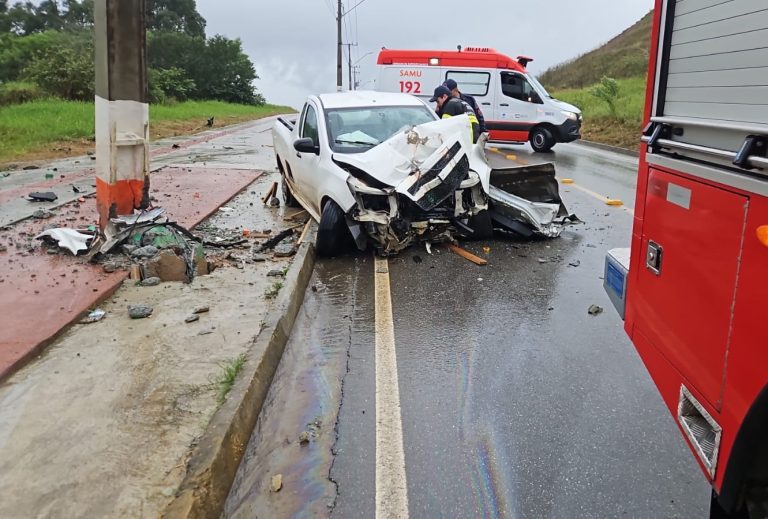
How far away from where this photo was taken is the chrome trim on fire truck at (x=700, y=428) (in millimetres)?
2055

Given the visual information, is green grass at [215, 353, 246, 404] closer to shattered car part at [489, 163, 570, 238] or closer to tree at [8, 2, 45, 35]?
shattered car part at [489, 163, 570, 238]

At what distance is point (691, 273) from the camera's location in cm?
227

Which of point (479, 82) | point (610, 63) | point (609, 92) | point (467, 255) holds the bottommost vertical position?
point (467, 255)

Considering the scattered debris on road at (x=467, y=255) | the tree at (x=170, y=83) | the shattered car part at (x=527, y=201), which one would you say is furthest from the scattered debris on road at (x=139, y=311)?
the tree at (x=170, y=83)

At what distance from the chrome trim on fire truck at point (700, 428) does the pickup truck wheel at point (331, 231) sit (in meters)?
4.96

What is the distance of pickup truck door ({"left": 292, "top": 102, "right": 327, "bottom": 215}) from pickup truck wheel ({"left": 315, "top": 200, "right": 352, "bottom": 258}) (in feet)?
2.30

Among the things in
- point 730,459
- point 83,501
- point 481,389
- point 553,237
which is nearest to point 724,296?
point 730,459

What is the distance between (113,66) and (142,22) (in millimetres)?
576

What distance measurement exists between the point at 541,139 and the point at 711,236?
696 inches

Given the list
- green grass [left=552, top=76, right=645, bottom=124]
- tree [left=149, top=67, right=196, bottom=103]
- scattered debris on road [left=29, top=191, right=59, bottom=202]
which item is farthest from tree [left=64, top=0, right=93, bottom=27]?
scattered debris on road [left=29, top=191, right=59, bottom=202]

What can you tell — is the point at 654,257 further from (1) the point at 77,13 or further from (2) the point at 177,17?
(2) the point at 177,17

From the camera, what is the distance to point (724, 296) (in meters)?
2.00

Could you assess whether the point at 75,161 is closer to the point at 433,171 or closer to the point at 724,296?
the point at 433,171

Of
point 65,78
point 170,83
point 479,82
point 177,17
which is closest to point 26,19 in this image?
point 177,17
